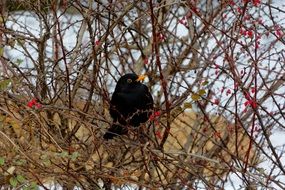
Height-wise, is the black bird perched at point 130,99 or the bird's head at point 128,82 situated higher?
the bird's head at point 128,82

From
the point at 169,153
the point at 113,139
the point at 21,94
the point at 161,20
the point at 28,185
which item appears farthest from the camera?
the point at 161,20

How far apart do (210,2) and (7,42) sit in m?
1.59

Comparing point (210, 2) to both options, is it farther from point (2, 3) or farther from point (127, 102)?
point (2, 3)

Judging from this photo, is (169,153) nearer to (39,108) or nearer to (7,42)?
(39,108)

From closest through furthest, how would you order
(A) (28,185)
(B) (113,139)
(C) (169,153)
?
(A) (28,185) → (C) (169,153) → (B) (113,139)

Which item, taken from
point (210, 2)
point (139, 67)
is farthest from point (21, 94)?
point (210, 2)

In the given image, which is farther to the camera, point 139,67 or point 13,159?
point 139,67

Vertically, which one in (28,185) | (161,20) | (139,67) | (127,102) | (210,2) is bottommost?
(28,185)

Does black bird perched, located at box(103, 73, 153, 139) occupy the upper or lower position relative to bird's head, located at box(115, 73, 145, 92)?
lower

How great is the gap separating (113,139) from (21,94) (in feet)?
2.11

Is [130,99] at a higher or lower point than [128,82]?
lower

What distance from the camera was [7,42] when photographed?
4098 mm

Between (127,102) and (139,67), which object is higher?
(139,67)

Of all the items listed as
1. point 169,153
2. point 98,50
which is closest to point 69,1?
point 98,50
